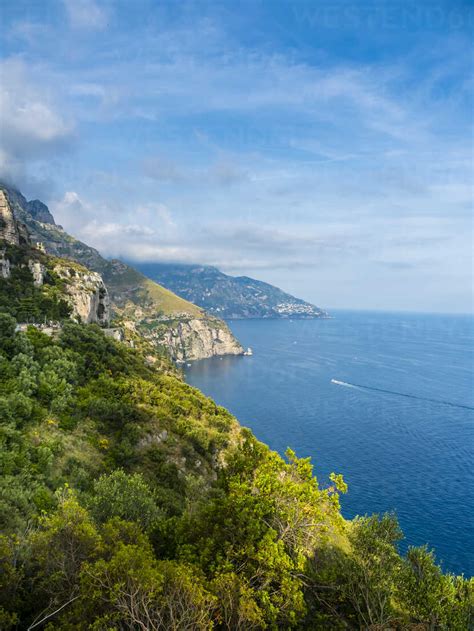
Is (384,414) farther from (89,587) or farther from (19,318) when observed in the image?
(89,587)

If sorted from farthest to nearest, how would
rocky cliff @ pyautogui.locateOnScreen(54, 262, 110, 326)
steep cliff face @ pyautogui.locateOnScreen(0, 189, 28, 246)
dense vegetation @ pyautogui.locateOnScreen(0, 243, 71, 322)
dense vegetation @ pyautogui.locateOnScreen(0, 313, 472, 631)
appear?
steep cliff face @ pyautogui.locateOnScreen(0, 189, 28, 246) < rocky cliff @ pyautogui.locateOnScreen(54, 262, 110, 326) < dense vegetation @ pyautogui.locateOnScreen(0, 243, 71, 322) < dense vegetation @ pyautogui.locateOnScreen(0, 313, 472, 631)

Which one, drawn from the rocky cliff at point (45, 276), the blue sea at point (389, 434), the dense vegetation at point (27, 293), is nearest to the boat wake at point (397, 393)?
the blue sea at point (389, 434)

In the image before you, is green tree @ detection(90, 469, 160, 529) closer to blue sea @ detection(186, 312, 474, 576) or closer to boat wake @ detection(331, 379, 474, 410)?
blue sea @ detection(186, 312, 474, 576)

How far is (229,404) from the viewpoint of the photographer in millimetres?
156500

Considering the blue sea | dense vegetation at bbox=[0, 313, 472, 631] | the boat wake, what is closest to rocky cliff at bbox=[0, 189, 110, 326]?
dense vegetation at bbox=[0, 313, 472, 631]

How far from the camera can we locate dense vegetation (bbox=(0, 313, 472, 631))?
56.1 feet

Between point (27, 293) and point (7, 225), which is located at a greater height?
point (7, 225)

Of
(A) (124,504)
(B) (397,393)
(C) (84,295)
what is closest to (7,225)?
(C) (84,295)

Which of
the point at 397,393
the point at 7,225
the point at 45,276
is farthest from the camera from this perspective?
the point at 397,393

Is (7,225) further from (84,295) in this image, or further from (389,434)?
(389,434)

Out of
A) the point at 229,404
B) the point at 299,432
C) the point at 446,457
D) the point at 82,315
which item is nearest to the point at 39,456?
the point at 82,315

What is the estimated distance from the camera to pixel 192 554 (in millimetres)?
21328

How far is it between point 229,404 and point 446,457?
81743 mm

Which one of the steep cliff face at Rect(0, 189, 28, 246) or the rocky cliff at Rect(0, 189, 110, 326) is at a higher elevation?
the steep cliff face at Rect(0, 189, 28, 246)
